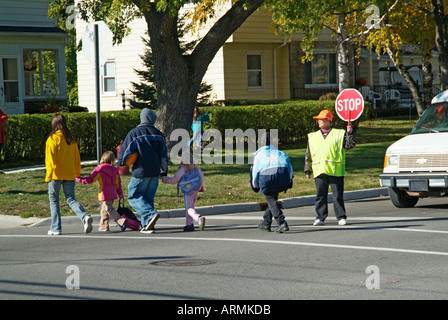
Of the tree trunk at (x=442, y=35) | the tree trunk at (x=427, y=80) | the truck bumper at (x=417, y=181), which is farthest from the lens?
the tree trunk at (x=427, y=80)

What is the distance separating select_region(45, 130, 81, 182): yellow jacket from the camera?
1180cm

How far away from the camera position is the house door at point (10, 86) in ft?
101

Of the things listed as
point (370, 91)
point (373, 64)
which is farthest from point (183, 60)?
point (373, 64)

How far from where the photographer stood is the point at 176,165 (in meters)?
19.1

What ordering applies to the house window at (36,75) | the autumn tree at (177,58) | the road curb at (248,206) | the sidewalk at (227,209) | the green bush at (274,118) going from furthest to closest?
the house window at (36,75) → the green bush at (274,118) → the autumn tree at (177,58) → the road curb at (248,206) → the sidewalk at (227,209)

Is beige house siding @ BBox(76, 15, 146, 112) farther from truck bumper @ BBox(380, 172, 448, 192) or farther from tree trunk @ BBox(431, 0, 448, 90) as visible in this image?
truck bumper @ BBox(380, 172, 448, 192)

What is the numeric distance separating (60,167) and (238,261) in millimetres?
4086

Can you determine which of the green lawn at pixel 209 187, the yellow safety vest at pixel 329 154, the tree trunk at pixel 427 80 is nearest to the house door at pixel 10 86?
the green lawn at pixel 209 187

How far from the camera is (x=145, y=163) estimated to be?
11867mm

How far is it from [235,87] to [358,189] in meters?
16.6

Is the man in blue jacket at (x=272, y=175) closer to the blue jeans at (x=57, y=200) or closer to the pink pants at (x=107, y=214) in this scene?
the pink pants at (x=107, y=214)

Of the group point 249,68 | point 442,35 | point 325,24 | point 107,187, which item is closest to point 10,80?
point 249,68

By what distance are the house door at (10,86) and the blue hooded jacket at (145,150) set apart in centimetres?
2025

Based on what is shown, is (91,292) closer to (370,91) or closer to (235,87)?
(235,87)
